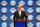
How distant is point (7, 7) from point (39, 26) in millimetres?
1554

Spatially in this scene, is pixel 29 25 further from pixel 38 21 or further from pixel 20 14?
pixel 20 14

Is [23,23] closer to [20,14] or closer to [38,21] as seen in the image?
[20,14]

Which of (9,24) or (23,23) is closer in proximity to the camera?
(23,23)

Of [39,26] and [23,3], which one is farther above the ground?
[23,3]

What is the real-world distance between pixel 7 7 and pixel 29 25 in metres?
1.19

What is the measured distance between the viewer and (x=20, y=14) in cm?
247

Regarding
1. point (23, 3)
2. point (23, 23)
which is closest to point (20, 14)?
point (23, 23)

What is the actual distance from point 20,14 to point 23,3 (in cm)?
85

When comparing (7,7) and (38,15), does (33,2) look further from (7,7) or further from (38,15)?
(7,7)

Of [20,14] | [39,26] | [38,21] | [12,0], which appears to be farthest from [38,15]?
[12,0]

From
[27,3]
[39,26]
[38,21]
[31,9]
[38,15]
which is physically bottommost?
[39,26]

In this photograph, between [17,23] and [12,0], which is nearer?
[17,23]

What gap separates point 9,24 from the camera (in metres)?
3.27

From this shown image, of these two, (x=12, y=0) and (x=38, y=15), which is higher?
(x=12, y=0)
